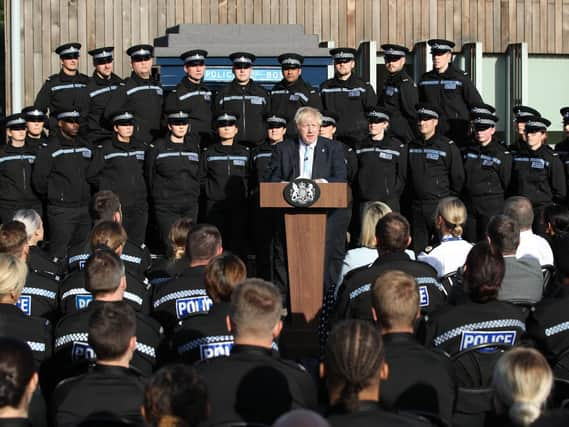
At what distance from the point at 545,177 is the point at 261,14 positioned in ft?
19.7

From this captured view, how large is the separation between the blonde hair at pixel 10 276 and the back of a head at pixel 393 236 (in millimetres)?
2132

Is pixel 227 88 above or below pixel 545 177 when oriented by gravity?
above

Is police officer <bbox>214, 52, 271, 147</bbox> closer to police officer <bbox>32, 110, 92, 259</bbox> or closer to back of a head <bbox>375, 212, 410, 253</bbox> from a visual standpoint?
police officer <bbox>32, 110, 92, 259</bbox>

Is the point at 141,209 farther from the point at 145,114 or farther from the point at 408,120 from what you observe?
the point at 408,120

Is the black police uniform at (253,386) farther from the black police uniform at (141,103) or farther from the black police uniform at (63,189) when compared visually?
the black police uniform at (141,103)

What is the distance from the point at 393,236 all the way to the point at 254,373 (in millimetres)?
2169

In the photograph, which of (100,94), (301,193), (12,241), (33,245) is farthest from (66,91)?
(12,241)

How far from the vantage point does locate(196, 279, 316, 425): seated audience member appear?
4.29 m

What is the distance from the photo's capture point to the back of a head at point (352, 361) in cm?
386

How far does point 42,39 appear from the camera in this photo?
15141 mm

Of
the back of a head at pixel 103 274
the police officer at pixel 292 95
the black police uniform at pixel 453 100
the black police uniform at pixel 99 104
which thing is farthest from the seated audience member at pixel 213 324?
the black police uniform at pixel 453 100

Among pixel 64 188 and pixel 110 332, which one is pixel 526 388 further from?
pixel 64 188

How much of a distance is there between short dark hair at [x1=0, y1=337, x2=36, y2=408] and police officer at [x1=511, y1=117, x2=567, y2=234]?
8049 millimetres

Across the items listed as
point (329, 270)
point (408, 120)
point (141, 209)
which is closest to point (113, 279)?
point (329, 270)
